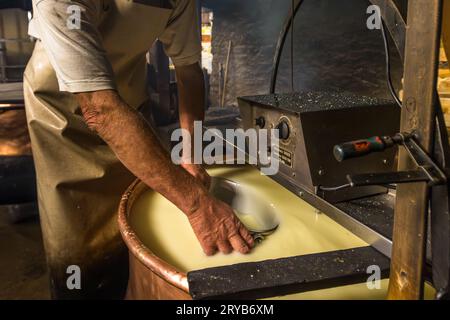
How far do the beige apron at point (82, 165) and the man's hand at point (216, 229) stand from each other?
661 mm

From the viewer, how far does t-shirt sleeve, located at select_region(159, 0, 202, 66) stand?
1.63 m

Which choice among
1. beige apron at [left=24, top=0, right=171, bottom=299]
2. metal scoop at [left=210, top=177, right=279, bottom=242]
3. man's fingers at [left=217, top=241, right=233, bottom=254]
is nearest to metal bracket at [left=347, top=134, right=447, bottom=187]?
man's fingers at [left=217, top=241, right=233, bottom=254]

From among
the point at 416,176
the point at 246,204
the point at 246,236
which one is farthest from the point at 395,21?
the point at 246,204

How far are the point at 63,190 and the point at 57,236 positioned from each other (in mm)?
201

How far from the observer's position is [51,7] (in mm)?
1047

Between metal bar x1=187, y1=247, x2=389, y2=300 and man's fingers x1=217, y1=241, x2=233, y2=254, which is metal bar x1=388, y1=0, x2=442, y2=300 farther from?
man's fingers x1=217, y1=241, x2=233, y2=254

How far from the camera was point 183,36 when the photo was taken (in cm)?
168

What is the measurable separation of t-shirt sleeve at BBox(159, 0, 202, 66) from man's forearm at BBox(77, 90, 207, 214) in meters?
0.69

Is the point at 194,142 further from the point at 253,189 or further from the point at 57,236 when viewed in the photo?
the point at 57,236

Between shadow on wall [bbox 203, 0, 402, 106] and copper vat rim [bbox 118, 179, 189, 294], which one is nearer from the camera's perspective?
copper vat rim [bbox 118, 179, 189, 294]

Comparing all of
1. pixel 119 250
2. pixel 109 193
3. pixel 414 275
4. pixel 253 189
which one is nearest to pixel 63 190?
pixel 109 193

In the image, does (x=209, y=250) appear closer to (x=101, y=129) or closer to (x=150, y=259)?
(x=150, y=259)

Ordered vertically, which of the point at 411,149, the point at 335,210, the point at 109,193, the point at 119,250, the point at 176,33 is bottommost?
the point at 119,250

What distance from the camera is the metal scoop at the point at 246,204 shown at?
1.33 metres
